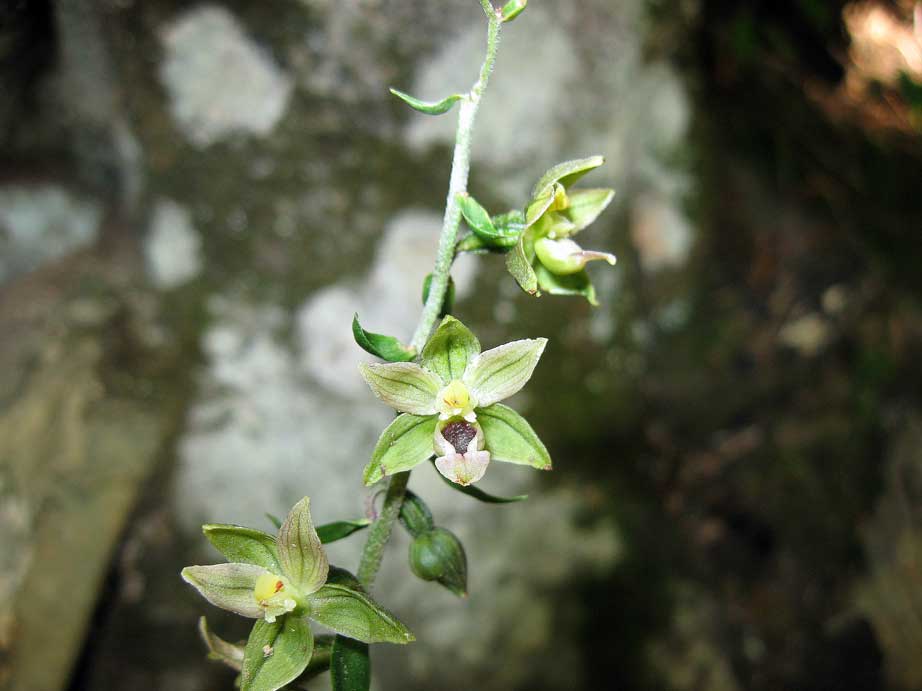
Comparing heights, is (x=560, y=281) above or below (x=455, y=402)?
above

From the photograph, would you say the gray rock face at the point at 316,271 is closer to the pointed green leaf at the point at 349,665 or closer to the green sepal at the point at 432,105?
the pointed green leaf at the point at 349,665

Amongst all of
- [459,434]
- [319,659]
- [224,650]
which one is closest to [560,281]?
[459,434]

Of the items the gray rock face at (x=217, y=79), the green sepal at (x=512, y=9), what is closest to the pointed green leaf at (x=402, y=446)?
the green sepal at (x=512, y=9)

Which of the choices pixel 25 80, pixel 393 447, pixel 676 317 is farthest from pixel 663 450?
pixel 25 80

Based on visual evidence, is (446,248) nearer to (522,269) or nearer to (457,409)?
(522,269)

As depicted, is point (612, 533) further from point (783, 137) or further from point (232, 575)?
point (783, 137)

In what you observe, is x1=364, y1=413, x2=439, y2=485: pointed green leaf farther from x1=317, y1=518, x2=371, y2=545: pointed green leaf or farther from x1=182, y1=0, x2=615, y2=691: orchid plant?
x1=317, y1=518, x2=371, y2=545: pointed green leaf
